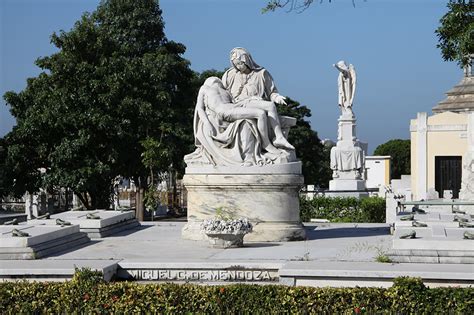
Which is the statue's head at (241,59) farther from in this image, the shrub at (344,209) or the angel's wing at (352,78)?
the angel's wing at (352,78)

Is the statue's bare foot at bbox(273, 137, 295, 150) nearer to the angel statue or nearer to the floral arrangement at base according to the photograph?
the floral arrangement at base

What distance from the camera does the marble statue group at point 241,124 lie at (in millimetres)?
12062

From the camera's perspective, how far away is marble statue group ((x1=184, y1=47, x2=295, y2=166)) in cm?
1206

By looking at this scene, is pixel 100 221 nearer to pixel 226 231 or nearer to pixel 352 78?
pixel 226 231

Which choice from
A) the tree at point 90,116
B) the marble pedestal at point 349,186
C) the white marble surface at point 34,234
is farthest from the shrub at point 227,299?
the marble pedestal at point 349,186

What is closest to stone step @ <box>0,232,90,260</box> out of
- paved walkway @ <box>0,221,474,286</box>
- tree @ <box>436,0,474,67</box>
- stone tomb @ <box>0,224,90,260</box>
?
stone tomb @ <box>0,224,90,260</box>

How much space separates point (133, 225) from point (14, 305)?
23.2 ft

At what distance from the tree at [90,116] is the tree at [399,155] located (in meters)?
43.2

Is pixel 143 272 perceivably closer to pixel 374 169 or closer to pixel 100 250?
pixel 100 250

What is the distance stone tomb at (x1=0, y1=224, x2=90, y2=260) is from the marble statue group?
209cm

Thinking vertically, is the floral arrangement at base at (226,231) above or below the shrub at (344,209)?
above

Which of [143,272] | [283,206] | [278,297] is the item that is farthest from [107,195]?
[278,297]

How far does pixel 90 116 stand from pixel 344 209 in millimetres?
7317

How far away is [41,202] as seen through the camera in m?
28.2
